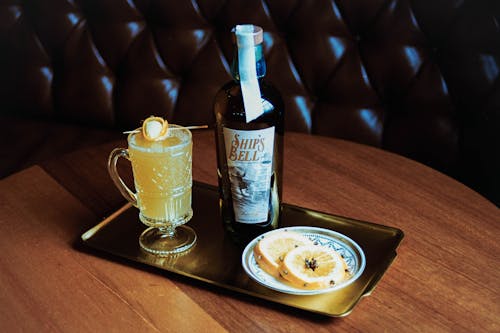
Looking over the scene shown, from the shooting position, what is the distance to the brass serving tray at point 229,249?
863 millimetres

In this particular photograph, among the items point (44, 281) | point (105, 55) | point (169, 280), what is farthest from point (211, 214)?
point (105, 55)

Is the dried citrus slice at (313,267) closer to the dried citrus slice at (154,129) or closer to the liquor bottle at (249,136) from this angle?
the liquor bottle at (249,136)

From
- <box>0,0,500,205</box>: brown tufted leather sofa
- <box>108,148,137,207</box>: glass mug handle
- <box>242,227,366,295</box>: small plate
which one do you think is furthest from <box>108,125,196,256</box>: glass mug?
<box>0,0,500,205</box>: brown tufted leather sofa

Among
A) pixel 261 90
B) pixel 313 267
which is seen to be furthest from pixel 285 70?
pixel 313 267

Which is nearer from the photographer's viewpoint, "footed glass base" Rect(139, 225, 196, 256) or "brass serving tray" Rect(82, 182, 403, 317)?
"brass serving tray" Rect(82, 182, 403, 317)

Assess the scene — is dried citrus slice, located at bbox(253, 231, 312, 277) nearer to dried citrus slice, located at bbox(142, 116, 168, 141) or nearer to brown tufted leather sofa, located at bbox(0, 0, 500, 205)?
dried citrus slice, located at bbox(142, 116, 168, 141)

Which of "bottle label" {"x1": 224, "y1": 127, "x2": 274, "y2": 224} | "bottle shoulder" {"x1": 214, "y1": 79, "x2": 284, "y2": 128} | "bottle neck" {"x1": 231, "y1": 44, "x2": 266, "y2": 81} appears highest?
"bottle neck" {"x1": 231, "y1": 44, "x2": 266, "y2": 81}

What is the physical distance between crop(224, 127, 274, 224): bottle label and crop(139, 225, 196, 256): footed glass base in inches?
3.7

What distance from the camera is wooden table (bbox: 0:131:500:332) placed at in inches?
32.9

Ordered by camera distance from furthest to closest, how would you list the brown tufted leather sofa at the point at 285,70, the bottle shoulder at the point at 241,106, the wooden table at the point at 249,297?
1. the brown tufted leather sofa at the point at 285,70
2. the bottle shoulder at the point at 241,106
3. the wooden table at the point at 249,297

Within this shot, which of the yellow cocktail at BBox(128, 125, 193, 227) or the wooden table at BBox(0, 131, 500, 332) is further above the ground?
the yellow cocktail at BBox(128, 125, 193, 227)

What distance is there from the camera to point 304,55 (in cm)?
182

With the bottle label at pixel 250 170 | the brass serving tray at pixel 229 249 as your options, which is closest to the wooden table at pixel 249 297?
the brass serving tray at pixel 229 249

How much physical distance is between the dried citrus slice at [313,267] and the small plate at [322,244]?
0.01m
